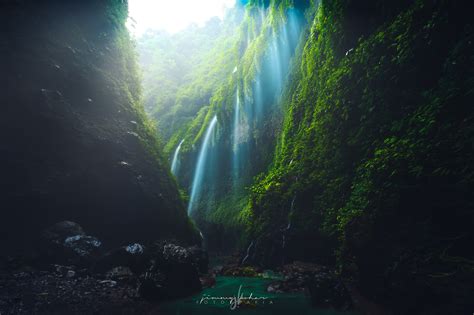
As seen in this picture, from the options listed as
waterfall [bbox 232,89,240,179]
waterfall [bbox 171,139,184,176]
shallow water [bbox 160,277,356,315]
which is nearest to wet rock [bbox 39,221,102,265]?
shallow water [bbox 160,277,356,315]

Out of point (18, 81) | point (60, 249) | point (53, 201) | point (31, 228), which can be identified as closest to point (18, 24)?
point (18, 81)

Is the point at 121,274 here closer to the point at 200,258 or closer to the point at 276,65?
the point at 200,258

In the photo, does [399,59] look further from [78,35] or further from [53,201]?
[78,35]

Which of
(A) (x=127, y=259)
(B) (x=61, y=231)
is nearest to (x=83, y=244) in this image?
(B) (x=61, y=231)

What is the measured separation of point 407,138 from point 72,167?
367 inches

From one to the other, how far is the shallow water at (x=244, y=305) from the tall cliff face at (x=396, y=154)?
1234 millimetres

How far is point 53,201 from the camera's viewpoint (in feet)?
27.5

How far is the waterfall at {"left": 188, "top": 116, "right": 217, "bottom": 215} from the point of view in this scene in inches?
920

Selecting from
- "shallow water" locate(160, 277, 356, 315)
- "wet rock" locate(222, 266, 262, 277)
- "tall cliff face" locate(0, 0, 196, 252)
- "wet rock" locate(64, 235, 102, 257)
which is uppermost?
"tall cliff face" locate(0, 0, 196, 252)

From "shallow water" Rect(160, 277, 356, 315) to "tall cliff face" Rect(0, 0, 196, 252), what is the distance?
14.5 ft

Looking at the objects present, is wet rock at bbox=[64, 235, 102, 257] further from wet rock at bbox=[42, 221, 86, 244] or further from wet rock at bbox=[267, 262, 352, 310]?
wet rock at bbox=[267, 262, 352, 310]

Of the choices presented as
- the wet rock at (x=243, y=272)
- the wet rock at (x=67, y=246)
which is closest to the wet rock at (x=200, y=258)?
the wet rock at (x=243, y=272)

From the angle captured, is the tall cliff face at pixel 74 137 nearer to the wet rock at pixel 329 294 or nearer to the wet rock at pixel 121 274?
the wet rock at pixel 121 274

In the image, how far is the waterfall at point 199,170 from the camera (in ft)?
76.6
